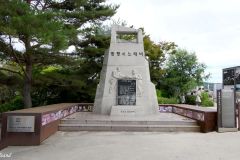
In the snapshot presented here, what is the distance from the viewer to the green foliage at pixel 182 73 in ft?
104

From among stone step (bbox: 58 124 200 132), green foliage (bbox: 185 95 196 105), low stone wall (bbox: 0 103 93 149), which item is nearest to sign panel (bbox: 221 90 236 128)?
stone step (bbox: 58 124 200 132)

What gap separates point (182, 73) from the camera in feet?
111

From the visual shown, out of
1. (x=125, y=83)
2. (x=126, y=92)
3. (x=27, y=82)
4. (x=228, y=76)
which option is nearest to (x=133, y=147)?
(x=126, y=92)


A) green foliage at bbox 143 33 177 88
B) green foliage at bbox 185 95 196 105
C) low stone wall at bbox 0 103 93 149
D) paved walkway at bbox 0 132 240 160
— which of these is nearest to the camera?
paved walkway at bbox 0 132 240 160

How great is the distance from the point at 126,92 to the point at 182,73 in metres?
20.5

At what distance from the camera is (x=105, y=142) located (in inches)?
332

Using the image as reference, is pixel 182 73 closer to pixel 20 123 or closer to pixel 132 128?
pixel 132 128

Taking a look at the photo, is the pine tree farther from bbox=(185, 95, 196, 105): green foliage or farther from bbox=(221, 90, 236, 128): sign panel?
bbox=(185, 95, 196, 105): green foliage

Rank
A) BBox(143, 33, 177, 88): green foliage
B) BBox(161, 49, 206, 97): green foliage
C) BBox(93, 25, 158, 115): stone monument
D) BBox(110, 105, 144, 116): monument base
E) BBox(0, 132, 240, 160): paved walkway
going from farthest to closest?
BBox(161, 49, 206, 97): green foliage → BBox(143, 33, 177, 88): green foliage → BBox(93, 25, 158, 115): stone monument → BBox(110, 105, 144, 116): monument base → BBox(0, 132, 240, 160): paved walkway

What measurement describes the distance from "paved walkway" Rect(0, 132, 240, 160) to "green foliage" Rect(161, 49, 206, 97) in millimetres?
21658

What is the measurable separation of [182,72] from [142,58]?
64.6ft

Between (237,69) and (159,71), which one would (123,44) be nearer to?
(159,71)

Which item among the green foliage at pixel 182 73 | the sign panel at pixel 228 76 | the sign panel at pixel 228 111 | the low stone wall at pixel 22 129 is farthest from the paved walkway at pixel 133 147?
the sign panel at pixel 228 76

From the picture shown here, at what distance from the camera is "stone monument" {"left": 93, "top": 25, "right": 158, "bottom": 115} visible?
14531 millimetres
